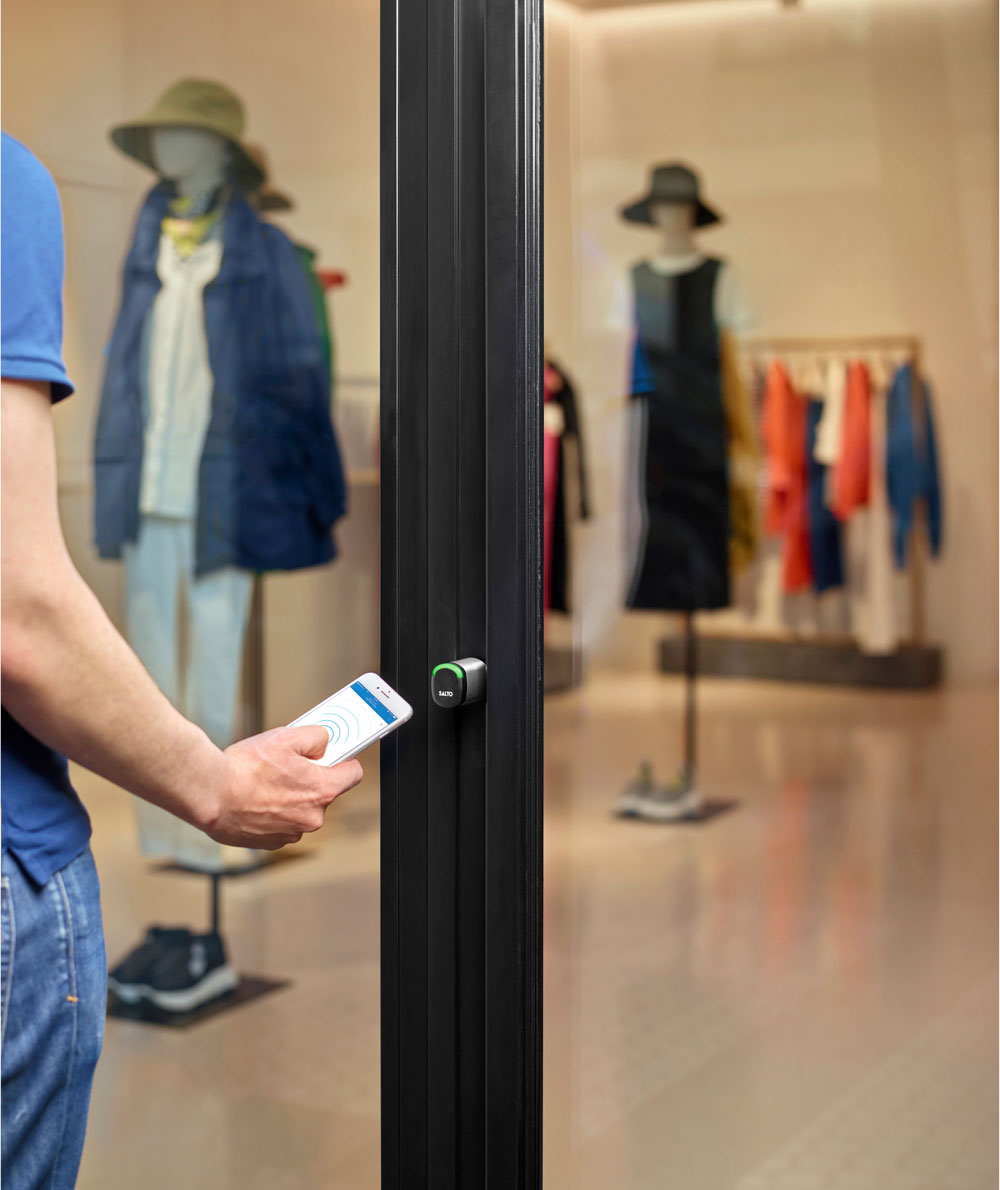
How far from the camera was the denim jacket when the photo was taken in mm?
1445

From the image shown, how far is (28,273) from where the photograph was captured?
818 mm

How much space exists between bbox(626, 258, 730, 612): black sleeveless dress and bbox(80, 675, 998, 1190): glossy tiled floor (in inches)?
6.5

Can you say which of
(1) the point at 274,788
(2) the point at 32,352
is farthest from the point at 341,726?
(2) the point at 32,352

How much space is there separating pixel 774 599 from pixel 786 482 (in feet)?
0.58

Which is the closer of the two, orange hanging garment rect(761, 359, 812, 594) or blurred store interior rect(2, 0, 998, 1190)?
blurred store interior rect(2, 0, 998, 1190)

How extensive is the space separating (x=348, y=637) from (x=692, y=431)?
928mm

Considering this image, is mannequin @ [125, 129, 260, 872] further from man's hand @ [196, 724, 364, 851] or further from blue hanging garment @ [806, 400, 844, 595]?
blue hanging garment @ [806, 400, 844, 595]

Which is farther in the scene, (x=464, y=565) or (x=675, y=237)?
(x=675, y=237)

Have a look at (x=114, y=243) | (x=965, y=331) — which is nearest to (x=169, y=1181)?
(x=114, y=243)

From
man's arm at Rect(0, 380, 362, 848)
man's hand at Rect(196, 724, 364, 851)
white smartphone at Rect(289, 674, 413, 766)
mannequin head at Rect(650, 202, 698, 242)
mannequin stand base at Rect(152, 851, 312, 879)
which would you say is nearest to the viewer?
man's arm at Rect(0, 380, 362, 848)

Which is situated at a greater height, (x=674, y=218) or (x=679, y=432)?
(x=674, y=218)

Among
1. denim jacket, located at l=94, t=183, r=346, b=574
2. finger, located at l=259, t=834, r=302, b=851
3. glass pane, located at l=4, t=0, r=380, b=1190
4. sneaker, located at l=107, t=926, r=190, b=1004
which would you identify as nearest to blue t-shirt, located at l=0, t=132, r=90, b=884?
finger, located at l=259, t=834, r=302, b=851

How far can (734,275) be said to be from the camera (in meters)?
2.01

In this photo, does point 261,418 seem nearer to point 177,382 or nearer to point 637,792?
point 177,382
